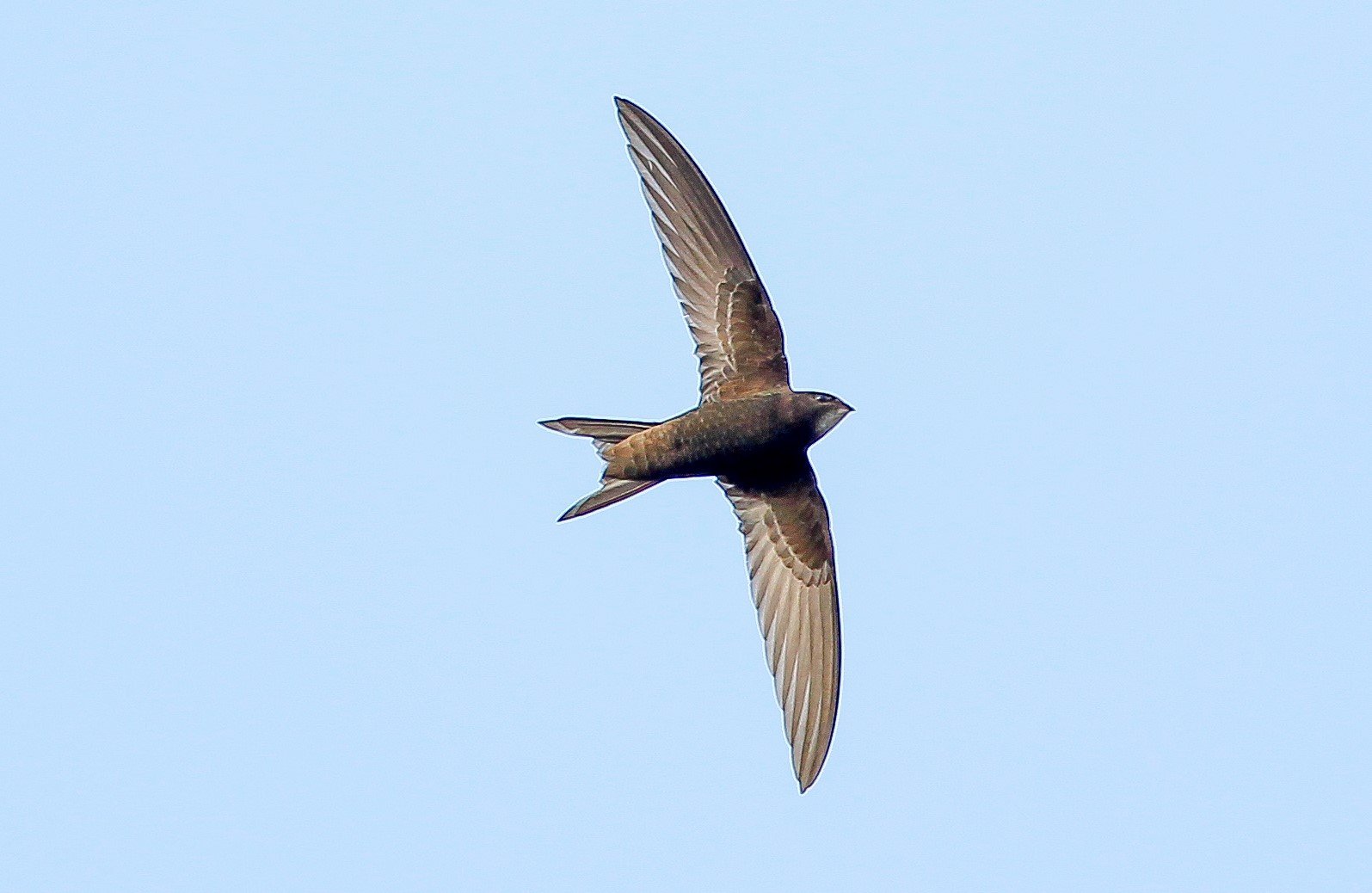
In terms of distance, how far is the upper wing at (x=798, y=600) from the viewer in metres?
10.5

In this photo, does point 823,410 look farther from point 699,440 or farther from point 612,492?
point 612,492

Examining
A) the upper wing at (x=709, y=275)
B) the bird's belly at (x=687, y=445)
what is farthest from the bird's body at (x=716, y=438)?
the upper wing at (x=709, y=275)

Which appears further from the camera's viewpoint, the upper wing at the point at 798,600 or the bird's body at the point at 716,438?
the upper wing at the point at 798,600

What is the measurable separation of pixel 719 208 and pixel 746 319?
0.52m

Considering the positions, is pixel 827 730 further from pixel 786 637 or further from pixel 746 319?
pixel 746 319

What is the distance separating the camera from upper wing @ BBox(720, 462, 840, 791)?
10.5 meters

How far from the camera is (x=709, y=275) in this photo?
34.5 feet

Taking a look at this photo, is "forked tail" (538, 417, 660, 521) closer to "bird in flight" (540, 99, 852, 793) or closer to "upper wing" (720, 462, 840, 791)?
"bird in flight" (540, 99, 852, 793)

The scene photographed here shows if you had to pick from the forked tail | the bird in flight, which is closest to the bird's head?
the bird in flight

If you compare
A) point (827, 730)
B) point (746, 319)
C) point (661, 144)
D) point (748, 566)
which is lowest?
point (827, 730)

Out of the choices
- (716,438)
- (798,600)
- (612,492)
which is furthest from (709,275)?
(798,600)

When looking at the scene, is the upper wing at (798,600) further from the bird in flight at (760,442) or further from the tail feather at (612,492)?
the tail feather at (612,492)

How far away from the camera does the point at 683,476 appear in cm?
1027

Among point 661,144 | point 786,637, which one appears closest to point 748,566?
point 786,637
